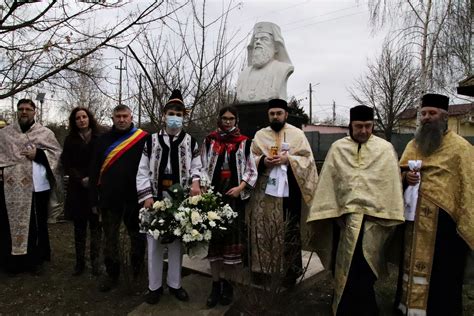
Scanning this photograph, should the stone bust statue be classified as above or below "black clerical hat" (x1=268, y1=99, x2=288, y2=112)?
above

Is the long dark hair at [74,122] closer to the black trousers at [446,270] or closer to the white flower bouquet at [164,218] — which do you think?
the white flower bouquet at [164,218]

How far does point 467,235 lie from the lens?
11.3 feet

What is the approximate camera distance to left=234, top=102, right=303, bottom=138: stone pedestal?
6078 millimetres

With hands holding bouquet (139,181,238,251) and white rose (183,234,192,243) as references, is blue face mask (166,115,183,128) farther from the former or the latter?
white rose (183,234,192,243)

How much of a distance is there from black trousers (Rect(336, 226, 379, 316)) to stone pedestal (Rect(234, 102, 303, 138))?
2.83 meters

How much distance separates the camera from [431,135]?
3.66 m

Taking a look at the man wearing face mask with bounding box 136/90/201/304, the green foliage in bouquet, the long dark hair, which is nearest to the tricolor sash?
the man wearing face mask with bounding box 136/90/201/304

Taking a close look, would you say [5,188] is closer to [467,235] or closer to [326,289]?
[326,289]

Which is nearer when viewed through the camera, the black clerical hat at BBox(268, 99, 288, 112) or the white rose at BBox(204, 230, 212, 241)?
the white rose at BBox(204, 230, 212, 241)

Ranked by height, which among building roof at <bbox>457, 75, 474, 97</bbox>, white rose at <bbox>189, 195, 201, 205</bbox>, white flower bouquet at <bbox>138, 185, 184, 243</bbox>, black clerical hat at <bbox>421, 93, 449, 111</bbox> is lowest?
white flower bouquet at <bbox>138, 185, 184, 243</bbox>

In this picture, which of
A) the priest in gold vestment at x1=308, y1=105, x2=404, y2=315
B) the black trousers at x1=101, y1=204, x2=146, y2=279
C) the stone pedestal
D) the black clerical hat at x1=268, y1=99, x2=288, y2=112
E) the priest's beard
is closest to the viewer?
the priest in gold vestment at x1=308, y1=105, x2=404, y2=315

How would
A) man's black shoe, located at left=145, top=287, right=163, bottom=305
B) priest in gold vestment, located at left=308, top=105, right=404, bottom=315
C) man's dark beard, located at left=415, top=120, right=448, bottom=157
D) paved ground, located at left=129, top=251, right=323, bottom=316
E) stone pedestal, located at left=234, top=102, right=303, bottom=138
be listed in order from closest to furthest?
priest in gold vestment, located at left=308, top=105, right=404, bottom=315, man's dark beard, located at left=415, top=120, right=448, bottom=157, paved ground, located at left=129, top=251, right=323, bottom=316, man's black shoe, located at left=145, top=287, right=163, bottom=305, stone pedestal, located at left=234, top=102, right=303, bottom=138

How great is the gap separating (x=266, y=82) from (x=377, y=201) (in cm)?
308

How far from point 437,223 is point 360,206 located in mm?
712
